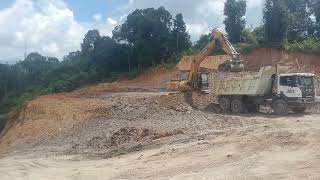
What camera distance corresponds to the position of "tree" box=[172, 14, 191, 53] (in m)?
60.1

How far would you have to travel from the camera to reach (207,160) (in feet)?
50.1

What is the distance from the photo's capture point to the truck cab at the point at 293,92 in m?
24.1

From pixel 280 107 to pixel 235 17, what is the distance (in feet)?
98.3

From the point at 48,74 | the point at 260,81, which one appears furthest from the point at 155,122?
the point at 48,74

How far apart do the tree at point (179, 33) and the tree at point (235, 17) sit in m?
7.67

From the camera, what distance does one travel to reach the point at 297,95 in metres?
24.2

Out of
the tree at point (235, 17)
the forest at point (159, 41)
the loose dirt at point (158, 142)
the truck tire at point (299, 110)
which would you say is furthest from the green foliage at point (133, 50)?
the truck tire at point (299, 110)

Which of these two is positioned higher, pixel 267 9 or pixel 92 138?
pixel 267 9

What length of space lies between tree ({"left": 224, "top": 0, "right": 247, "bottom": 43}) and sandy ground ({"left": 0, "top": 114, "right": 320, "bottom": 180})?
34.9 m

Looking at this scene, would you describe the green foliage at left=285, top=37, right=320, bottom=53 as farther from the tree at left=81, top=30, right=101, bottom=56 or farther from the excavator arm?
the tree at left=81, top=30, right=101, bottom=56

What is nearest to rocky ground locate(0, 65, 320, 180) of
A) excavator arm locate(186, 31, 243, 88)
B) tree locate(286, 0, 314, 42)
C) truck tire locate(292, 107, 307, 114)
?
truck tire locate(292, 107, 307, 114)

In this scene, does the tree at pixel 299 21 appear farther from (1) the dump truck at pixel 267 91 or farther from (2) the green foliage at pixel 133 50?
(1) the dump truck at pixel 267 91

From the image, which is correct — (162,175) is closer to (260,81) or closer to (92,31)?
(260,81)

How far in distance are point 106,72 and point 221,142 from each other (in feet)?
153
